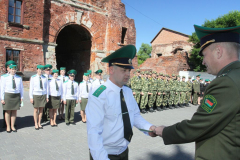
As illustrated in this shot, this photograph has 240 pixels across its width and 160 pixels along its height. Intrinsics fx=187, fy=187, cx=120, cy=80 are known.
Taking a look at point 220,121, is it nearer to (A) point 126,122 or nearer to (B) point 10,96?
(A) point 126,122

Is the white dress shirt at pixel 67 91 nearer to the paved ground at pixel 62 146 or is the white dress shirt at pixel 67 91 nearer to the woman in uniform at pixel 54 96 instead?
the woman in uniform at pixel 54 96

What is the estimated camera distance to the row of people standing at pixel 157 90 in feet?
32.8

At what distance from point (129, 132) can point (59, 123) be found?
5.76 metres

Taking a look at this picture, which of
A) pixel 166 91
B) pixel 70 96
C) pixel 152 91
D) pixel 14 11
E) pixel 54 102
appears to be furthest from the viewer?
pixel 14 11

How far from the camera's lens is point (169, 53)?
31.7 m

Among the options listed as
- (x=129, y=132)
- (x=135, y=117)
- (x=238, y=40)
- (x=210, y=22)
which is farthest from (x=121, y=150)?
(x=210, y=22)

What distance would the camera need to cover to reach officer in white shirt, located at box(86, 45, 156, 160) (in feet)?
6.36

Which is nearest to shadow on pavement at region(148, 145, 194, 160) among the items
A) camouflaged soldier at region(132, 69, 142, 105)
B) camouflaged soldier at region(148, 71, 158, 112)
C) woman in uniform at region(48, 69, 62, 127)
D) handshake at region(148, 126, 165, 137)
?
handshake at region(148, 126, 165, 137)

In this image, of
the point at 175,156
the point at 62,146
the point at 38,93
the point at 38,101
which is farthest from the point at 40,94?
the point at 175,156

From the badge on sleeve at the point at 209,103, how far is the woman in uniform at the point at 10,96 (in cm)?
606

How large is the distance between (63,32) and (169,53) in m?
18.5

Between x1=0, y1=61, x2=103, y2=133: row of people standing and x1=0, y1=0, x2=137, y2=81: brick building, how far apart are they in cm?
639

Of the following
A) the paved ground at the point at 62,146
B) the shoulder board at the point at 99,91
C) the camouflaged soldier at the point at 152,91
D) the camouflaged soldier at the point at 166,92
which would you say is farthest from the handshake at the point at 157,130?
the camouflaged soldier at the point at 166,92

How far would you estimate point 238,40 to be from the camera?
5.65 feet
